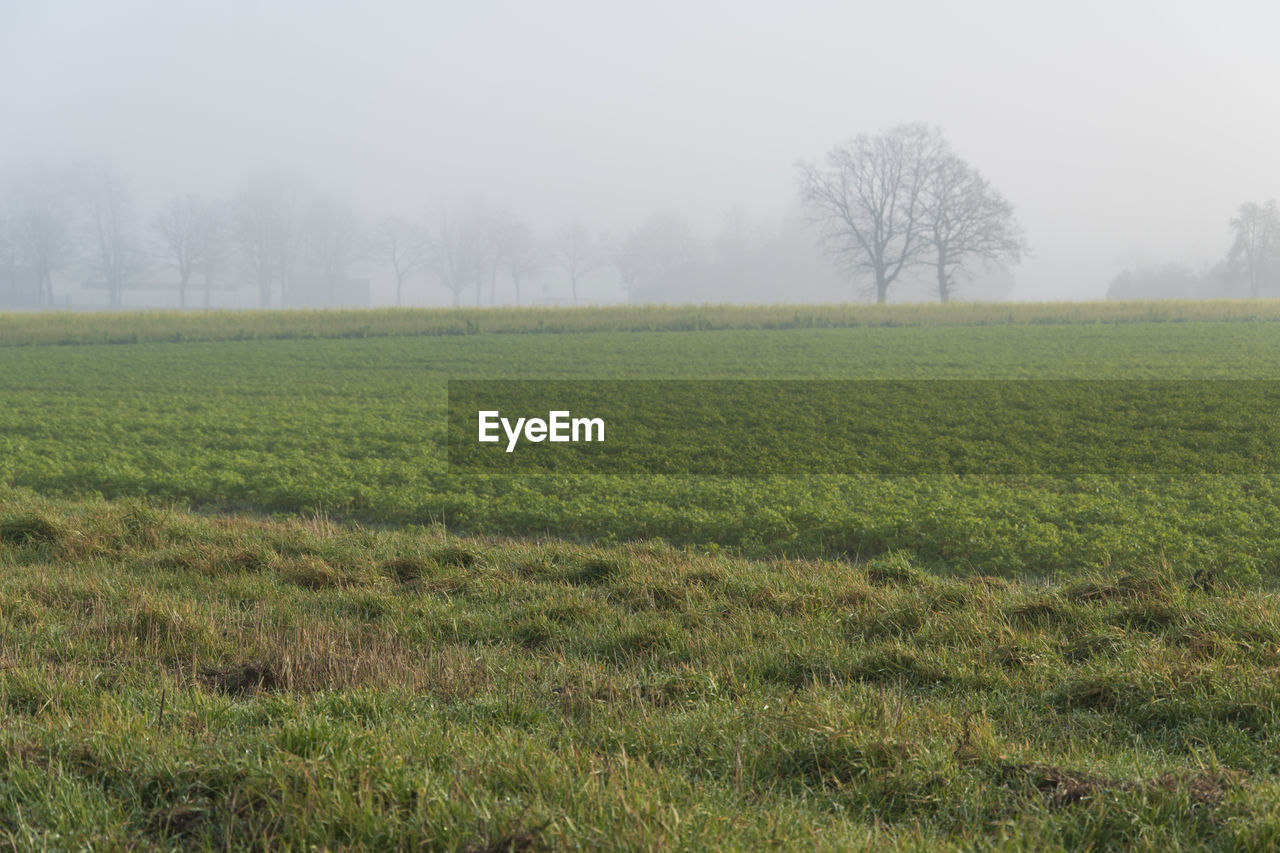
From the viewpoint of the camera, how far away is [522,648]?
735cm

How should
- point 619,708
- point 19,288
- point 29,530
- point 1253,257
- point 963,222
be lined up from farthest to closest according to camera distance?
point 19,288
point 1253,257
point 963,222
point 29,530
point 619,708

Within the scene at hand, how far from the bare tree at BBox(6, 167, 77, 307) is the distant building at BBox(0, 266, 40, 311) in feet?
3.78

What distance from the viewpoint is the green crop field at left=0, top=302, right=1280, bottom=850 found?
397 centimetres

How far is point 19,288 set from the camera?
125 m

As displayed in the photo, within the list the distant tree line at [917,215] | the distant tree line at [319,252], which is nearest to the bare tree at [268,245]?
the distant tree line at [319,252]

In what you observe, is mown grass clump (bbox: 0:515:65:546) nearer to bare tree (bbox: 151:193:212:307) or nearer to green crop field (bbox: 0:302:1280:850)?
green crop field (bbox: 0:302:1280:850)

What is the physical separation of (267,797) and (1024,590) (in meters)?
7.79

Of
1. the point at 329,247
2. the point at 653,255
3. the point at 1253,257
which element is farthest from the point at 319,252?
the point at 1253,257

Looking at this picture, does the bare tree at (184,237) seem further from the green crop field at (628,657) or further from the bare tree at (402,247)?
the green crop field at (628,657)

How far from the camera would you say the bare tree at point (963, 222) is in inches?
3329

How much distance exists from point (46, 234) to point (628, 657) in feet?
460

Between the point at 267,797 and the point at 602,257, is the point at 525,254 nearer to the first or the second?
the point at 602,257

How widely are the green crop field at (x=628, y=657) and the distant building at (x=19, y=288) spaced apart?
129361 mm

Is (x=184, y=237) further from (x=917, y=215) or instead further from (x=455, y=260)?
(x=917, y=215)
